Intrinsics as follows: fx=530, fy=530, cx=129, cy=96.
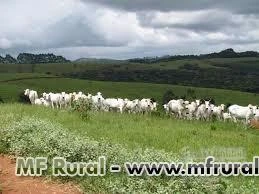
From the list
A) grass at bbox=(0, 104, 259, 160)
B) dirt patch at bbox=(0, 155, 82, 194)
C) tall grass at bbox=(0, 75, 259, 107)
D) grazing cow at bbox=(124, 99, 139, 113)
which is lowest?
tall grass at bbox=(0, 75, 259, 107)

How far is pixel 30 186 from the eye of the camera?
14250 millimetres

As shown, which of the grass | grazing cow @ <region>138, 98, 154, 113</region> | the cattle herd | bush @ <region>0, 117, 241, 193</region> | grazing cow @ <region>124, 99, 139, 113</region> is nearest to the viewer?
bush @ <region>0, 117, 241, 193</region>

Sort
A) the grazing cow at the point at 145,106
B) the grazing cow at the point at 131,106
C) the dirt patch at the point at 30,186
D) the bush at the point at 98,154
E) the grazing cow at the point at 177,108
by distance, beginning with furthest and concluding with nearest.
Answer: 1. the grazing cow at the point at 131,106
2. the grazing cow at the point at 145,106
3. the grazing cow at the point at 177,108
4. the dirt patch at the point at 30,186
5. the bush at the point at 98,154

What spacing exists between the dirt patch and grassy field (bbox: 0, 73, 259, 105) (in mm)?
132034

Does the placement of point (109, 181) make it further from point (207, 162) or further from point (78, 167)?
point (207, 162)

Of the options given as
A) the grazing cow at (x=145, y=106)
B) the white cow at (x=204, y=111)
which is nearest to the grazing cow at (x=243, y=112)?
the white cow at (x=204, y=111)

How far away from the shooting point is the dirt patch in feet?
45.0

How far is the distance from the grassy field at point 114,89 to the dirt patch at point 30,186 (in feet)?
433

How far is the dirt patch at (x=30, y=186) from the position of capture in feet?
45.0

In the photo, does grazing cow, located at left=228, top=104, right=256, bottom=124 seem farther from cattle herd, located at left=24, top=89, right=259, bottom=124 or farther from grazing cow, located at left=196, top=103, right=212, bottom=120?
grazing cow, located at left=196, top=103, right=212, bottom=120

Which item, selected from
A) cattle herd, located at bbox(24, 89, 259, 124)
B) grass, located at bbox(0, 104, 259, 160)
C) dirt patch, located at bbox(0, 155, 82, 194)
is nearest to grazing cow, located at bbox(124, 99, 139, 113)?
cattle herd, located at bbox(24, 89, 259, 124)

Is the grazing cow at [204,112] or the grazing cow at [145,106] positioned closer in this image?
the grazing cow at [204,112]

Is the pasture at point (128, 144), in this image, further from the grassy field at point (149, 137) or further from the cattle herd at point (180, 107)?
the cattle herd at point (180, 107)

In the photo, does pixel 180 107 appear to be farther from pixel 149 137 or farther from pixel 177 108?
pixel 149 137
